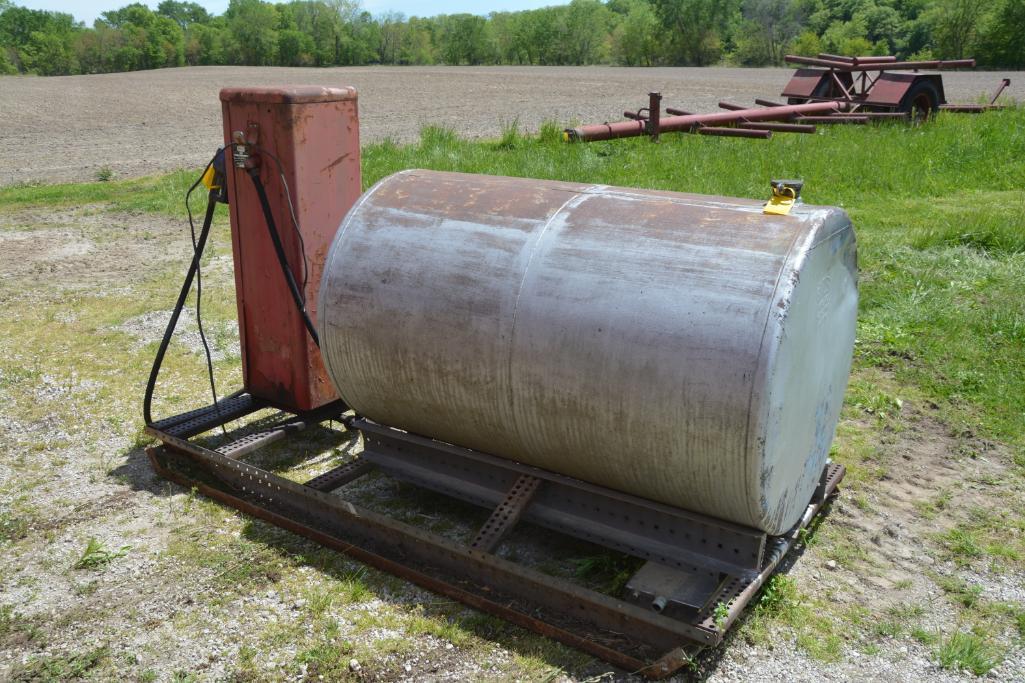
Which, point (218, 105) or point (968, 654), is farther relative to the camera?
point (218, 105)

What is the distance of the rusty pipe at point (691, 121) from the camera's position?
14.6 metres

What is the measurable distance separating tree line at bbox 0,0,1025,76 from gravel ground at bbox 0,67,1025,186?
38.1ft

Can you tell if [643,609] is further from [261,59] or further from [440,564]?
[261,59]

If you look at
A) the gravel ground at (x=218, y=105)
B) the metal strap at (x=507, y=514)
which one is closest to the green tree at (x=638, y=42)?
the gravel ground at (x=218, y=105)

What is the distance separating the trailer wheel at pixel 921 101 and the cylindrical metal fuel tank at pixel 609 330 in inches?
568

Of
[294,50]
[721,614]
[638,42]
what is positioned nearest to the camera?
[721,614]

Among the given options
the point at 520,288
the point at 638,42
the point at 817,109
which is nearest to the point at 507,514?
the point at 520,288

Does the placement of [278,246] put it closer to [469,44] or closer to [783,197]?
[783,197]

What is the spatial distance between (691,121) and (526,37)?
59.4m

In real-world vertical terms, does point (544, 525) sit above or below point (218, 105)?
below

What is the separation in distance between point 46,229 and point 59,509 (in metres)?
7.10

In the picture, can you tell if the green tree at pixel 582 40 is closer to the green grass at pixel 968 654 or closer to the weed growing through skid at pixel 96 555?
the weed growing through skid at pixel 96 555

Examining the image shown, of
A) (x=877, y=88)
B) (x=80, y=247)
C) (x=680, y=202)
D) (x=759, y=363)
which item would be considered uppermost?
(x=877, y=88)

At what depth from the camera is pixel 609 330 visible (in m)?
3.61
